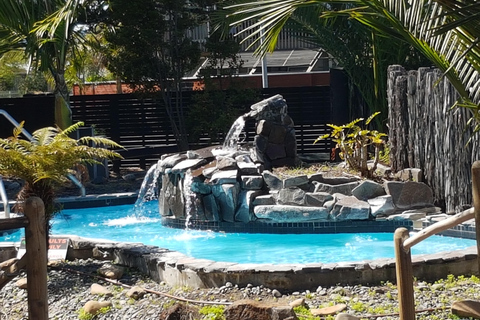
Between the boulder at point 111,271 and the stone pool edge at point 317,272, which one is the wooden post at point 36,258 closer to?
the stone pool edge at point 317,272

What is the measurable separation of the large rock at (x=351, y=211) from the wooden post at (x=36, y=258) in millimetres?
5696

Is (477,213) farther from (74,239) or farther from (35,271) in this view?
(74,239)

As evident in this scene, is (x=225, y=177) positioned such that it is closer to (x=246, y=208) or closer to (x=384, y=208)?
(x=246, y=208)

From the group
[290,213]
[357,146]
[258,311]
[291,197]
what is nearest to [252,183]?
[291,197]

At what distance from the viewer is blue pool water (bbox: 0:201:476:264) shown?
8.25 metres

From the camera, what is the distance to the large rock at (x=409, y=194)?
9539mm

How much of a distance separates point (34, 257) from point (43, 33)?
8.92 meters

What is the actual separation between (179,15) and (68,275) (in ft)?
30.5

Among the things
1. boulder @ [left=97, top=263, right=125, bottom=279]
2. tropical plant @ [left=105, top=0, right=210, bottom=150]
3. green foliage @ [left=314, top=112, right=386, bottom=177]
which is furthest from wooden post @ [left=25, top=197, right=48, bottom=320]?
tropical plant @ [left=105, top=0, right=210, bottom=150]

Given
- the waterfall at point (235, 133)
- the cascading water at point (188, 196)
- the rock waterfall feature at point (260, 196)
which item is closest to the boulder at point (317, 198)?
the rock waterfall feature at point (260, 196)

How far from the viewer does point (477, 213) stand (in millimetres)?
3730

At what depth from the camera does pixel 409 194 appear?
955cm

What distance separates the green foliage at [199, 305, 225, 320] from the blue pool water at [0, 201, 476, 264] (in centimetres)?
251

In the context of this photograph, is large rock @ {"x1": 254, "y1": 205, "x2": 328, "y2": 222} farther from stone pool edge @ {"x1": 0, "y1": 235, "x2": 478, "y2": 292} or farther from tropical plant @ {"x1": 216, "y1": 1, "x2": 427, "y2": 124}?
tropical plant @ {"x1": 216, "y1": 1, "x2": 427, "y2": 124}
